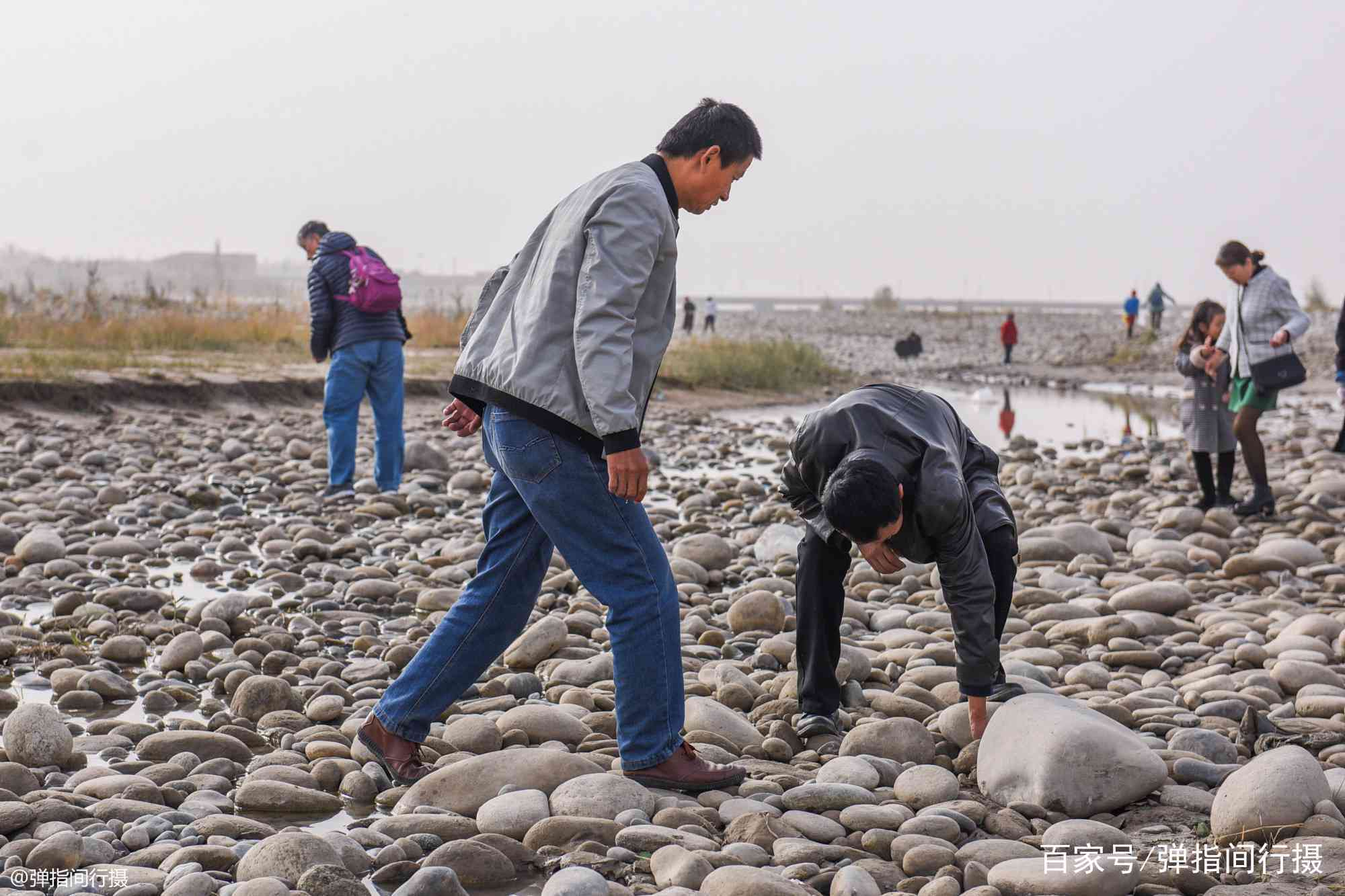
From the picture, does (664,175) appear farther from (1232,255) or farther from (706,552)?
(1232,255)

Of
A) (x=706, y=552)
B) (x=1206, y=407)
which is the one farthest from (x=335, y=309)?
(x=1206, y=407)

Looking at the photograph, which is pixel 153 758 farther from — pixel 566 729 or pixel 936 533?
pixel 936 533

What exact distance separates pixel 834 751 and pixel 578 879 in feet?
3.79

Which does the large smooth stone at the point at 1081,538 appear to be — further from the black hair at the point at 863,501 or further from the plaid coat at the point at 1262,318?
the black hair at the point at 863,501

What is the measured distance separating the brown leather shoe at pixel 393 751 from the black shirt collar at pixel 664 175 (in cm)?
145

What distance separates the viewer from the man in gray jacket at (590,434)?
2693 millimetres

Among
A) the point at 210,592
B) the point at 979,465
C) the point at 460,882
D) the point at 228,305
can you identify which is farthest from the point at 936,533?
the point at 228,305

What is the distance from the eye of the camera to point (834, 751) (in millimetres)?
3424

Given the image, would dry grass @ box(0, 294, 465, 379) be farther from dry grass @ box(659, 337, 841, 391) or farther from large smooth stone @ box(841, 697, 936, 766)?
large smooth stone @ box(841, 697, 936, 766)

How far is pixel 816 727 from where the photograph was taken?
347 centimetres

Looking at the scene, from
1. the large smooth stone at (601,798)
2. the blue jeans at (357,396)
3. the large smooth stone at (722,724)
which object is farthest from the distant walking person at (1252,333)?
the large smooth stone at (601,798)

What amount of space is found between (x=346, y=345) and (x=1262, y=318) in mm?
5269

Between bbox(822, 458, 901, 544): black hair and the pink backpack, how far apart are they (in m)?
4.82

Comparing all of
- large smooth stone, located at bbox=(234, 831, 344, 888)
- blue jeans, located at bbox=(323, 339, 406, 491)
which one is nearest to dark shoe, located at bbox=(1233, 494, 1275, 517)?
blue jeans, located at bbox=(323, 339, 406, 491)
